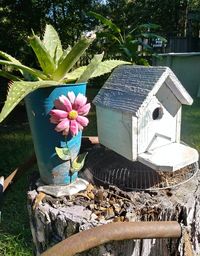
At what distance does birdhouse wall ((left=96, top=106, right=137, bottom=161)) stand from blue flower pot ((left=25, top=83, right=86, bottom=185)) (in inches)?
6.1

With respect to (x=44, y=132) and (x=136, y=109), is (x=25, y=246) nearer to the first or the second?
(x=44, y=132)

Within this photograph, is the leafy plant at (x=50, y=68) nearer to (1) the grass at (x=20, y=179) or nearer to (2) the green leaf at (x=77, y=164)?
(2) the green leaf at (x=77, y=164)

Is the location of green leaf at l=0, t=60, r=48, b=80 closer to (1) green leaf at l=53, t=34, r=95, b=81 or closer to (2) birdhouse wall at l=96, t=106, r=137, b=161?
(1) green leaf at l=53, t=34, r=95, b=81

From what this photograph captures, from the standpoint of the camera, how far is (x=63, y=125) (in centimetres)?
101

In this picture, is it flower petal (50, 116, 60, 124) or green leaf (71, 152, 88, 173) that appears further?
green leaf (71, 152, 88, 173)

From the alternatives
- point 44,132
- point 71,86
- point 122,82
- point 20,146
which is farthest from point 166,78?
point 20,146

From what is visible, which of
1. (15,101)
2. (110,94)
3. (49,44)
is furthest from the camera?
(110,94)

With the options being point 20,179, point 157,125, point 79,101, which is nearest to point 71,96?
point 79,101

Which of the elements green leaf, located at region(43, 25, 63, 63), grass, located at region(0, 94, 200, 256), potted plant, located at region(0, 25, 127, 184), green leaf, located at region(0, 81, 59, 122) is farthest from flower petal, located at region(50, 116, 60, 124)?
grass, located at region(0, 94, 200, 256)

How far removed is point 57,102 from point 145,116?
1.06 ft

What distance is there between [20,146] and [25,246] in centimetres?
175

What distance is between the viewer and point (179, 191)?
120 cm

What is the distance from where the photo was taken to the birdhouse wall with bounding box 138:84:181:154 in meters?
1.16

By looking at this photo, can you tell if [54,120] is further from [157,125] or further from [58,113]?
[157,125]
